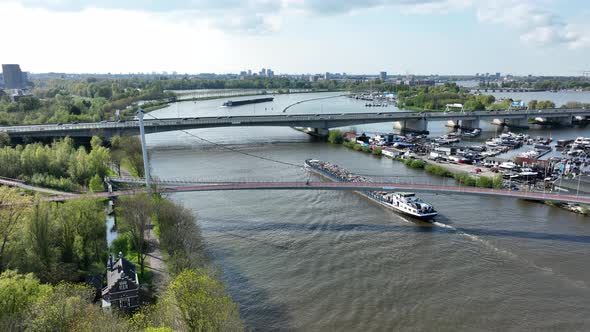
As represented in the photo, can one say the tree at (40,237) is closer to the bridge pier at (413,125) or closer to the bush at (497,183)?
the bush at (497,183)

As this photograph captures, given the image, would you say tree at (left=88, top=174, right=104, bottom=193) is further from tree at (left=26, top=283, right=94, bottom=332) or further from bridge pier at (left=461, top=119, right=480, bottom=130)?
bridge pier at (left=461, top=119, right=480, bottom=130)

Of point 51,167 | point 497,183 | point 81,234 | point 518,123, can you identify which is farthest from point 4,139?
point 518,123

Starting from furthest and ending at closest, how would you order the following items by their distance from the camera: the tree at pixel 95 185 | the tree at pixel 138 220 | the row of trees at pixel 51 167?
the row of trees at pixel 51 167
the tree at pixel 95 185
the tree at pixel 138 220

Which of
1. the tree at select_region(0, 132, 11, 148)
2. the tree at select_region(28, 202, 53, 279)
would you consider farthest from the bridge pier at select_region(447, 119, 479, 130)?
the tree at select_region(28, 202, 53, 279)

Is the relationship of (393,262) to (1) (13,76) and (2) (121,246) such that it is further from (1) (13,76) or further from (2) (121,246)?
(1) (13,76)

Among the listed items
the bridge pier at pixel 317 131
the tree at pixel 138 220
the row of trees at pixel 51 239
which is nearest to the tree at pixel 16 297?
the row of trees at pixel 51 239

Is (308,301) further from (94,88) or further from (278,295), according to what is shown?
(94,88)
